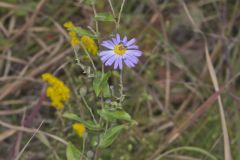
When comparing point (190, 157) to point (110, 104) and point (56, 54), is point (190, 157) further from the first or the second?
point (56, 54)

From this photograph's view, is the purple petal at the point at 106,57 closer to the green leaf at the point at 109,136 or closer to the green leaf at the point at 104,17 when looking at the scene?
the green leaf at the point at 104,17

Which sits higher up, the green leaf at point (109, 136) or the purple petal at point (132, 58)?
the purple petal at point (132, 58)

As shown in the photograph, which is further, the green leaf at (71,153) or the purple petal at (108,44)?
the green leaf at (71,153)

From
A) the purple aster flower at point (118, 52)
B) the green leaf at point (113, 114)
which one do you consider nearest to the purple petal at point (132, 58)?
the purple aster flower at point (118, 52)

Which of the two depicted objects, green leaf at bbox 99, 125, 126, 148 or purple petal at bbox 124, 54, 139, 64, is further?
green leaf at bbox 99, 125, 126, 148

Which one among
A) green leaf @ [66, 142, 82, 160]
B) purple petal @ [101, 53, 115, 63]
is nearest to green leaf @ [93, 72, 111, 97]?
purple petal @ [101, 53, 115, 63]

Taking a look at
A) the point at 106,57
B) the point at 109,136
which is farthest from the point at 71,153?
the point at 106,57

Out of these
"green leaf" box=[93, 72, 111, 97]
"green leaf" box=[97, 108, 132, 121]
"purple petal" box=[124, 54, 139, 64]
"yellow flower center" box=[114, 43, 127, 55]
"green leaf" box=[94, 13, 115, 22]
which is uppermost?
"green leaf" box=[94, 13, 115, 22]

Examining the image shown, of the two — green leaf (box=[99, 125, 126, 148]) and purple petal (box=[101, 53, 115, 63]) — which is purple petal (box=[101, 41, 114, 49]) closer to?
purple petal (box=[101, 53, 115, 63])
